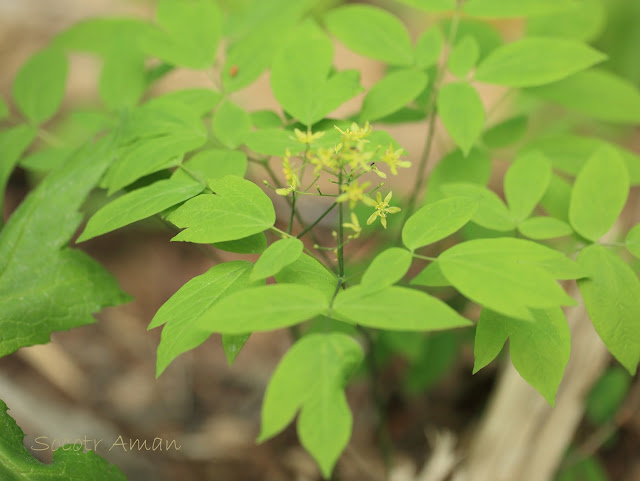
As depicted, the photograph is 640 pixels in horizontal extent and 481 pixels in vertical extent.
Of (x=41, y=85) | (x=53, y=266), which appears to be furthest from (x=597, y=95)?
(x=41, y=85)

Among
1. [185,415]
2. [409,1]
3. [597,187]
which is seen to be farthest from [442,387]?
[409,1]

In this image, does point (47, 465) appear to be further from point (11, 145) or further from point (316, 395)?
point (11, 145)

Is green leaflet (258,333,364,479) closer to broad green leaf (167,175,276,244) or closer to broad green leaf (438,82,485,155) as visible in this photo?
broad green leaf (167,175,276,244)

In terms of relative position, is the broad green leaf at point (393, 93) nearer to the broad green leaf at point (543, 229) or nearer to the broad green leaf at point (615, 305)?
the broad green leaf at point (543, 229)

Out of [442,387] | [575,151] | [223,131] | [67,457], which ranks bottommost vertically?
[442,387]

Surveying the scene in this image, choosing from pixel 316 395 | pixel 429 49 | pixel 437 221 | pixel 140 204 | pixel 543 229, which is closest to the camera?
pixel 316 395

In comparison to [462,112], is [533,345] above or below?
below

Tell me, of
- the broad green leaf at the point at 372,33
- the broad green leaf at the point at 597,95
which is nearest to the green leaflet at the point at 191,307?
the broad green leaf at the point at 372,33

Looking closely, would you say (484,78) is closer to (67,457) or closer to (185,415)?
(67,457)
